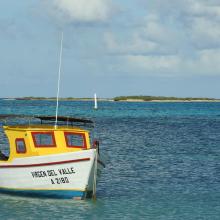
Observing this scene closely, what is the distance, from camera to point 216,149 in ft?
178

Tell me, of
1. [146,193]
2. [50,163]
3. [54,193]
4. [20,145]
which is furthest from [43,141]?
[146,193]

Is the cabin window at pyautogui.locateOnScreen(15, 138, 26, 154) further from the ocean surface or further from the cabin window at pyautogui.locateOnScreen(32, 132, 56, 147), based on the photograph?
the ocean surface

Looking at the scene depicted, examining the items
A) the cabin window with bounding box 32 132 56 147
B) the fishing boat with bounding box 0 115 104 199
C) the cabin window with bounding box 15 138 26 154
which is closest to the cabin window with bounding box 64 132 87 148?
the fishing boat with bounding box 0 115 104 199

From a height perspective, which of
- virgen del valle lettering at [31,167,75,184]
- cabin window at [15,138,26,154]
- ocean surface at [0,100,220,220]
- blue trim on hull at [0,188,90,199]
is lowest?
ocean surface at [0,100,220,220]

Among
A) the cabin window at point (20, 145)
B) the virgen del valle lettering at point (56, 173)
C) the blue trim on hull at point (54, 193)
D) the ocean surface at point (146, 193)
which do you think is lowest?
the ocean surface at point (146, 193)

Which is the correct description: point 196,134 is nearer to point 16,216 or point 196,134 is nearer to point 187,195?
point 187,195

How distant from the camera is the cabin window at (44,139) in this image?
2806cm

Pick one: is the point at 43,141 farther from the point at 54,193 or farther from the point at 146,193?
the point at 146,193

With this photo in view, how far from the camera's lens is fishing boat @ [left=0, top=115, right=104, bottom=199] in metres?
26.9

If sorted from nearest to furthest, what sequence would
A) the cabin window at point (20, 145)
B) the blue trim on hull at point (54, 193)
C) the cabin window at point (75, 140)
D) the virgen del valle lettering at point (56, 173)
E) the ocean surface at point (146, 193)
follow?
the ocean surface at point (146, 193) → the virgen del valle lettering at point (56, 173) → the blue trim on hull at point (54, 193) → the cabin window at point (20, 145) → the cabin window at point (75, 140)

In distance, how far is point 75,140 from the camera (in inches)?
1129

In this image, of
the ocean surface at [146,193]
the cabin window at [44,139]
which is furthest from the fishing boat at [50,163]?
the ocean surface at [146,193]

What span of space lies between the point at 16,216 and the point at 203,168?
18137mm

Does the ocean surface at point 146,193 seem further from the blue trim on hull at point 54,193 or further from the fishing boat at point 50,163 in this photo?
the fishing boat at point 50,163
